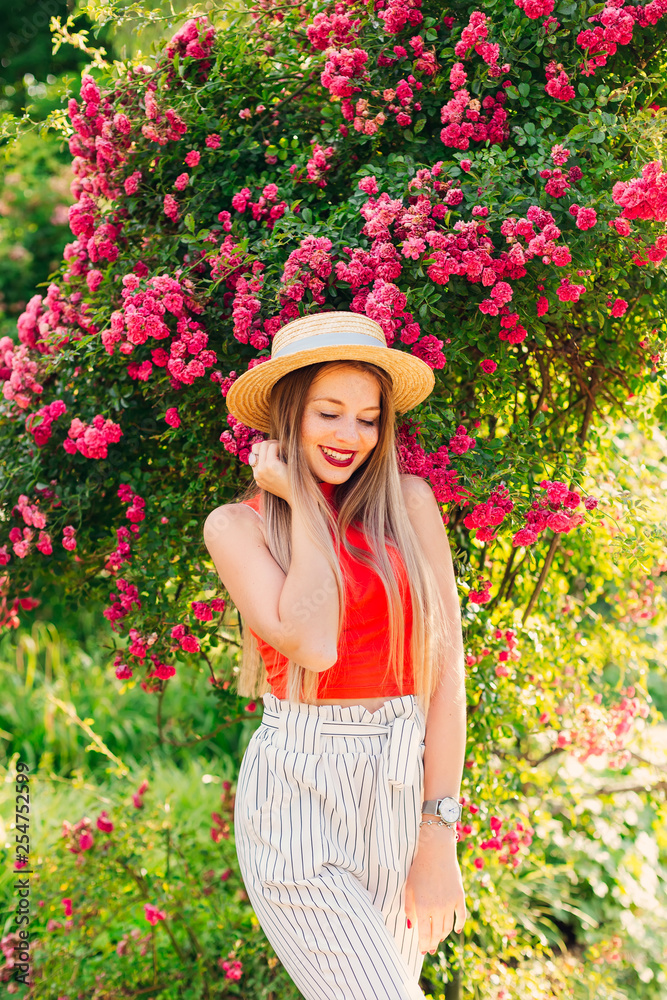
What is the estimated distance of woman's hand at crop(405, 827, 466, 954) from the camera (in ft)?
6.23

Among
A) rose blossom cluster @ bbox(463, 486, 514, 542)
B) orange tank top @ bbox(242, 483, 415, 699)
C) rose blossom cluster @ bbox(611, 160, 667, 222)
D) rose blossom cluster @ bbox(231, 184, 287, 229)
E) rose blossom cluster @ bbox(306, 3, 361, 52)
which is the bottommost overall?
orange tank top @ bbox(242, 483, 415, 699)

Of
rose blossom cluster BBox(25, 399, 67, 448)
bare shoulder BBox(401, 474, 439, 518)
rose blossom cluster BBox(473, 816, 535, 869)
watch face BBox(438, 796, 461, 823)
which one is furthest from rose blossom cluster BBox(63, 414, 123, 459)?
rose blossom cluster BBox(473, 816, 535, 869)

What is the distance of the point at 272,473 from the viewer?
2016 mm

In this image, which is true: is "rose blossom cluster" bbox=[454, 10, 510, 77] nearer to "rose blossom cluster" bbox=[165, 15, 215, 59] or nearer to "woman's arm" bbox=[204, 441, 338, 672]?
"rose blossom cluster" bbox=[165, 15, 215, 59]

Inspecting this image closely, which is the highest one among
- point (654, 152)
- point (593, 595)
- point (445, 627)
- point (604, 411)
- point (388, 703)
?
point (654, 152)

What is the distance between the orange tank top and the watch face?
0.91 feet

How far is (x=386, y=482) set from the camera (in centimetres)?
210

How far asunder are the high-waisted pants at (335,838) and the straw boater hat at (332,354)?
0.81 m

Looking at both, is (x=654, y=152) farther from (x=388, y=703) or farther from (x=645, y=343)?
(x=388, y=703)

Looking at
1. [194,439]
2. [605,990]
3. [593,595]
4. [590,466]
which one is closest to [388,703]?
[194,439]

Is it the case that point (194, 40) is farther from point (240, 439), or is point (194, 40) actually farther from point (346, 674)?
point (346, 674)

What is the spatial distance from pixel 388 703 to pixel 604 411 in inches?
60.2

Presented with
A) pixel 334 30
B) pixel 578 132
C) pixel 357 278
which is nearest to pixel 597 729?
pixel 357 278

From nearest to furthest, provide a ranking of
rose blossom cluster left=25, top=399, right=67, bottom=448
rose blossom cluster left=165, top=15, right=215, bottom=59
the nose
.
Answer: the nose, rose blossom cluster left=165, top=15, right=215, bottom=59, rose blossom cluster left=25, top=399, right=67, bottom=448
